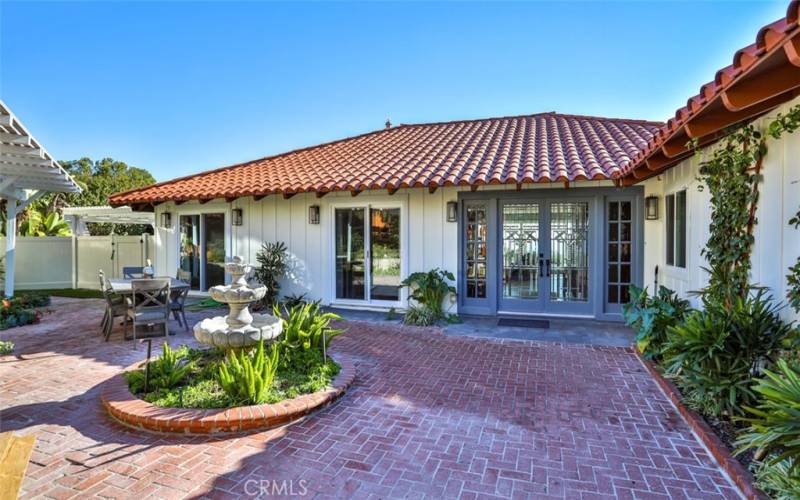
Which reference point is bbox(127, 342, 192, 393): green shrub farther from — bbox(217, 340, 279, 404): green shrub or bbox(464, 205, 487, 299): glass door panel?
bbox(464, 205, 487, 299): glass door panel

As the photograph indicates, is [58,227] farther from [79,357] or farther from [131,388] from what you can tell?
[131,388]

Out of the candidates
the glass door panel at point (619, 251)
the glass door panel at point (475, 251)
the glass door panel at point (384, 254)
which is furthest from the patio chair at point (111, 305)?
the glass door panel at point (619, 251)

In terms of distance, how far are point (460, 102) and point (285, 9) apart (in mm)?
6973

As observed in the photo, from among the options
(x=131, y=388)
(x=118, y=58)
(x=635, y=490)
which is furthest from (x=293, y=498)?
(x=118, y=58)

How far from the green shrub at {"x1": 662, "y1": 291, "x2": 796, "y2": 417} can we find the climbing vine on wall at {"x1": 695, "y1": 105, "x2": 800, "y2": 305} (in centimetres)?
51

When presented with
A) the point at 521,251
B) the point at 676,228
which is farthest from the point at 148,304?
the point at 676,228

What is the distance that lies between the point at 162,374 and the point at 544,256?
22.5 ft

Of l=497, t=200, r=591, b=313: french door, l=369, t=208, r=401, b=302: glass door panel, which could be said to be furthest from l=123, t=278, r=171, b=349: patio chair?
l=497, t=200, r=591, b=313: french door

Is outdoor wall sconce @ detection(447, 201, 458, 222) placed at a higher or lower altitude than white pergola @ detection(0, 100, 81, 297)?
lower

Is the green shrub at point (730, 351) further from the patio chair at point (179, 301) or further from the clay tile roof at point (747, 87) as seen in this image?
the patio chair at point (179, 301)

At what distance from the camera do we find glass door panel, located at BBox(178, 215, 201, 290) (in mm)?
11094

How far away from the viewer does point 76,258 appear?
548 inches

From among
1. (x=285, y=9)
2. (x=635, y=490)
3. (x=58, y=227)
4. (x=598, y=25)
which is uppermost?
(x=285, y=9)

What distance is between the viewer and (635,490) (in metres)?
2.83
